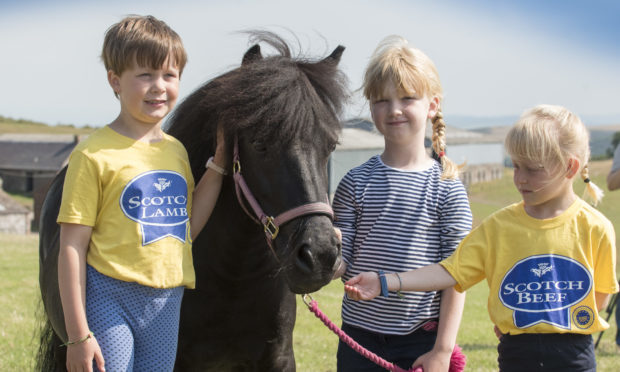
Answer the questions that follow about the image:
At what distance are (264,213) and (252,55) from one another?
0.82m

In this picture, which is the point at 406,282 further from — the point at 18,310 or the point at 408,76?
the point at 18,310

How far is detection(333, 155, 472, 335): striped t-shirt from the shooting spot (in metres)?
2.49

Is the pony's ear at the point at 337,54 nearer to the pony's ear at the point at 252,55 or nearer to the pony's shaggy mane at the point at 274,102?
the pony's shaggy mane at the point at 274,102

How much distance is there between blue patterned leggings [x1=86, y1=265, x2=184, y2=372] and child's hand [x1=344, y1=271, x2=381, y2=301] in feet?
2.31

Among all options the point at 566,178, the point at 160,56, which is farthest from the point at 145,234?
the point at 566,178

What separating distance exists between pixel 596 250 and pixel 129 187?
1782 mm

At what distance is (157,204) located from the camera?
2.24 meters

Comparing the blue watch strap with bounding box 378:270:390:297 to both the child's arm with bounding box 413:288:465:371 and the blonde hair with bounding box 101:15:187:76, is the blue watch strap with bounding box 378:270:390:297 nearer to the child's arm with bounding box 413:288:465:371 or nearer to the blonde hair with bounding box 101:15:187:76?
the child's arm with bounding box 413:288:465:371

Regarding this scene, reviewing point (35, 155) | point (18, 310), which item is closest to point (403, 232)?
point (18, 310)

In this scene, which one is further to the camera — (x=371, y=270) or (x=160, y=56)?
(x=371, y=270)

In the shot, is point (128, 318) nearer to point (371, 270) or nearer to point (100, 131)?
point (100, 131)

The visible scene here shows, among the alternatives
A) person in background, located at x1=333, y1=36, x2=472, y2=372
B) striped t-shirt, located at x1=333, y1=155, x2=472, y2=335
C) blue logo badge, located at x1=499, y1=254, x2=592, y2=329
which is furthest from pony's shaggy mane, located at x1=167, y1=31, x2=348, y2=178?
blue logo badge, located at x1=499, y1=254, x2=592, y2=329

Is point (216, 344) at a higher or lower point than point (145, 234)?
lower

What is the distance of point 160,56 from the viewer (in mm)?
2297
